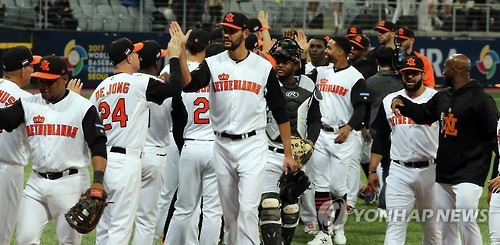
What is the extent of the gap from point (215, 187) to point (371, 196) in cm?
494

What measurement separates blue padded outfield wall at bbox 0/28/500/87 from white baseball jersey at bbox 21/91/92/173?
16.5 m

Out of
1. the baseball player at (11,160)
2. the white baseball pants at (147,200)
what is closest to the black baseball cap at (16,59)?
the baseball player at (11,160)

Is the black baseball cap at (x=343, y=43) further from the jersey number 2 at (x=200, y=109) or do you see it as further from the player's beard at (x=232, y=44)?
the player's beard at (x=232, y=44)

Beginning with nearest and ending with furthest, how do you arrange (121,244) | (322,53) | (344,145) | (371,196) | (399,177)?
(121,244)
(399,177)
(344,145)
(322,53)
(371,196)

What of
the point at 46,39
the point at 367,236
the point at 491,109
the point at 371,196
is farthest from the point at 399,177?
the point at 46,39

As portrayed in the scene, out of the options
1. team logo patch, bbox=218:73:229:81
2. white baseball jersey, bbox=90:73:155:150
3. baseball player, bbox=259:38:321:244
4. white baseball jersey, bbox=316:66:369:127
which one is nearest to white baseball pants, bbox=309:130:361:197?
white baseball jersey, bbox=316:66:369:127

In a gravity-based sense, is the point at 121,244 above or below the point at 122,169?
below

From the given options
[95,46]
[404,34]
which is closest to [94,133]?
[404,34]

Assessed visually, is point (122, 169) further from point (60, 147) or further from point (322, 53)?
point (322, 53)

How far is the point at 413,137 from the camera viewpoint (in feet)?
29.5

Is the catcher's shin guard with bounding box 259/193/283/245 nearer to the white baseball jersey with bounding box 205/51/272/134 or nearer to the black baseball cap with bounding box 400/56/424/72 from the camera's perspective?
the white baseball jersey with bounding box 205/51/272/134

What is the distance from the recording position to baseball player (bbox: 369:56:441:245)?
880 centimetres

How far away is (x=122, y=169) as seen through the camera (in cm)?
828

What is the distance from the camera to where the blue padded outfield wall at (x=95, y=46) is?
24.7 m
